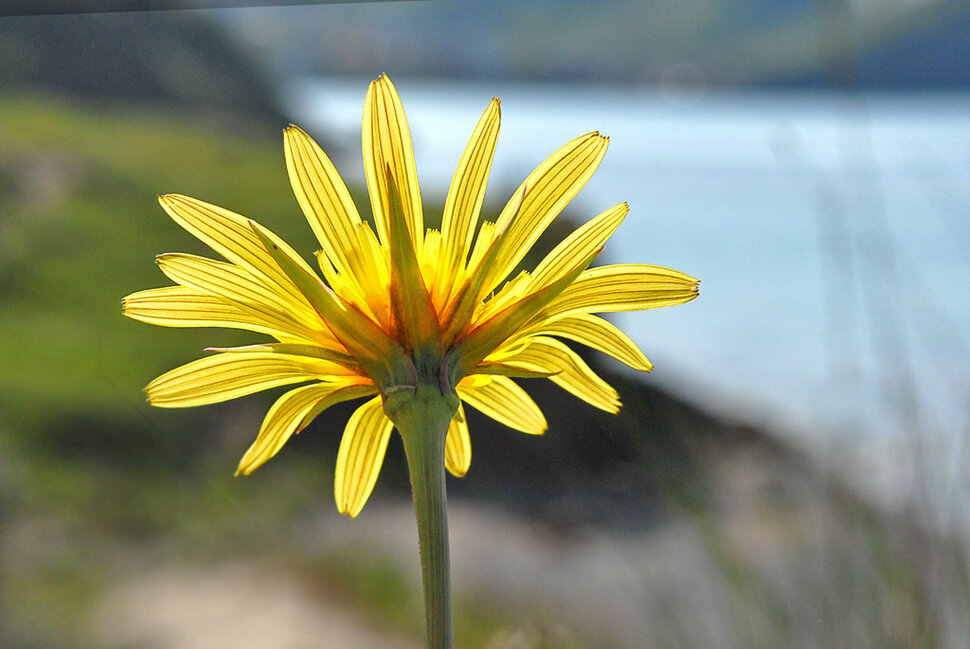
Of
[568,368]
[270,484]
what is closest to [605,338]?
[568,368]

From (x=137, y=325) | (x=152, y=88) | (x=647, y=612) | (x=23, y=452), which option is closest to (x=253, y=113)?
(x=152, y=88)

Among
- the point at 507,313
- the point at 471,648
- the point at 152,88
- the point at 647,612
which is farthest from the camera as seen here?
the point at 152,88

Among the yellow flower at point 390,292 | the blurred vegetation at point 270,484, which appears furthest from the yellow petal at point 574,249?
the blurred vegetation at point 270,484

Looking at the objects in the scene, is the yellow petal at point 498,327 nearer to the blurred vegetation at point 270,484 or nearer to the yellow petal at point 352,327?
the yellow petal at point 352,327

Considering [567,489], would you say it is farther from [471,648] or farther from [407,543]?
[471,648]

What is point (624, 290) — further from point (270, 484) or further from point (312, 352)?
point (270, 484)

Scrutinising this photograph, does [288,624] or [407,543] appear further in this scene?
[407,543]
